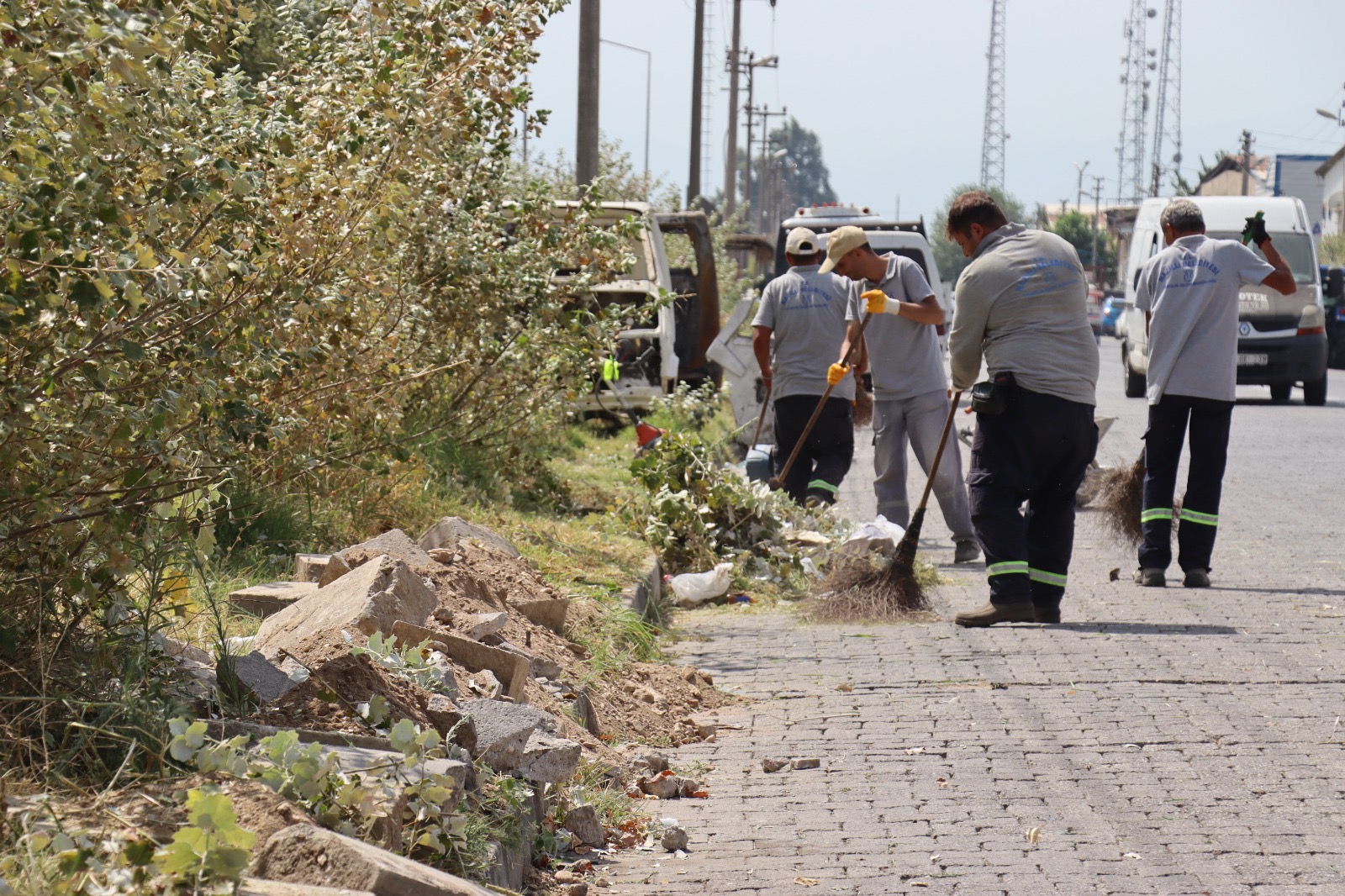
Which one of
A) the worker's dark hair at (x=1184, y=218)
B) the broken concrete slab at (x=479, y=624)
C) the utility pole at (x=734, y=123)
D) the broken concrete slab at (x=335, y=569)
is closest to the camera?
the broken concrete slab at (x=479, y=624)

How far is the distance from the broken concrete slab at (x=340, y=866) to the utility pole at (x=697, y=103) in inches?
1056

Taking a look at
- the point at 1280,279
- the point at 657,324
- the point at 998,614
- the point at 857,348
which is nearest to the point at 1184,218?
the point at 1280,279

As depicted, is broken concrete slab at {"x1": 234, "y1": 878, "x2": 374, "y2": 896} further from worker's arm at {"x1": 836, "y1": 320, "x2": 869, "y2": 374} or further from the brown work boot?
worker's arm at {"x1": 836, "y1": 320, "x2": 869, "y2": 374}

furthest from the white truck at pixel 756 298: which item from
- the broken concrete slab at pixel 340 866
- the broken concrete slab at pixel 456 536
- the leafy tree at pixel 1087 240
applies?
the leafy tree at pixel 1087 240

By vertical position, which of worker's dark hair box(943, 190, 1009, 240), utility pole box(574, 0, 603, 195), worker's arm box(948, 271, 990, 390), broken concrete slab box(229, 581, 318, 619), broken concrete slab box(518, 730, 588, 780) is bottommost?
broken concrete slab box(518, 730, 588, 780)

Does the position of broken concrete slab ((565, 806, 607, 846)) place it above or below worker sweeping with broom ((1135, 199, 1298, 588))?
below

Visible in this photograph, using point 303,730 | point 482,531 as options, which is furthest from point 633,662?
point 303,730

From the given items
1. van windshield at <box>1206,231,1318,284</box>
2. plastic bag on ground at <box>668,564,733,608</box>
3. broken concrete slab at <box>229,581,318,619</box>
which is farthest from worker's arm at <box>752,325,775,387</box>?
van windshield at <box>1206,231,1318,284</box>

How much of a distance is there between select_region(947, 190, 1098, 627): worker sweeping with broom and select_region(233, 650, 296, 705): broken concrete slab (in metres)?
3.93

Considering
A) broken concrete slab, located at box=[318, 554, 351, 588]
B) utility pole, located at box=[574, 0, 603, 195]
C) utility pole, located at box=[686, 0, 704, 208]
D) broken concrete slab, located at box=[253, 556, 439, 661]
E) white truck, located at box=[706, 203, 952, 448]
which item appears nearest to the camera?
broken concrete slab, located at box=[253, 556, 439, 661]

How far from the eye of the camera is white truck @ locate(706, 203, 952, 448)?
1341 centimetres

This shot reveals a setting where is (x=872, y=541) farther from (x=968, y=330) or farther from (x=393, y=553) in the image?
(x=393, y=553)

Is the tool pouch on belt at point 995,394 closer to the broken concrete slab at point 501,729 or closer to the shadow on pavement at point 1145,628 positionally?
the shadow on pavement at point 1145,628

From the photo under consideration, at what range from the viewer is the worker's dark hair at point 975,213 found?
761 cm
